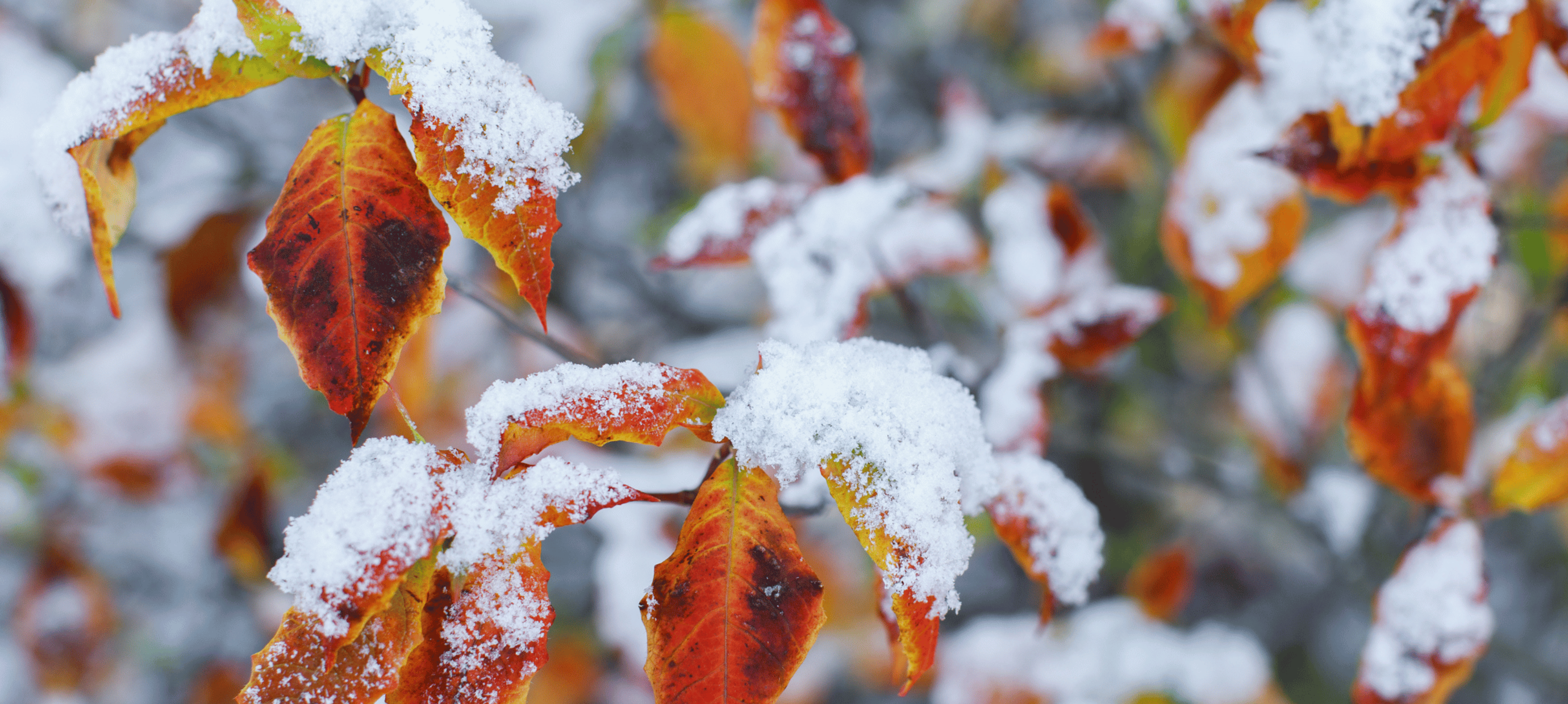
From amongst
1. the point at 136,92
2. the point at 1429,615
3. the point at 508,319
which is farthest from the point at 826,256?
the point at 1429,615

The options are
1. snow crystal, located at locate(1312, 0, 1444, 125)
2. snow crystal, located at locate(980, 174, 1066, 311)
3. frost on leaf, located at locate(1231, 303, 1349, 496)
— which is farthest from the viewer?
frost on leaf, located at locate(1231, 303, 1349, 496)

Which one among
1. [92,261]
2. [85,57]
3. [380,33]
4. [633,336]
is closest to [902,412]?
[380,33]

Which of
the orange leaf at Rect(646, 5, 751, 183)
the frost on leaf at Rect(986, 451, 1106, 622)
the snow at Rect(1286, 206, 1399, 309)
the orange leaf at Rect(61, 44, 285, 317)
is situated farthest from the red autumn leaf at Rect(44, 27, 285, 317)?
the snow at Rect(1286, 206, 1399, 309)

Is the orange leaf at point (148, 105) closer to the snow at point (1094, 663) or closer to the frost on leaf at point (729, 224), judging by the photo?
the frost on leaf at point (729, 224)

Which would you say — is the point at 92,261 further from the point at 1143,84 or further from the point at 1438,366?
the point at 1438,366

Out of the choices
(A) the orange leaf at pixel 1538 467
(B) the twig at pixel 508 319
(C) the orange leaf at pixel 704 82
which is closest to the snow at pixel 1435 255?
(A) the orange leaf at pixel 1538 467

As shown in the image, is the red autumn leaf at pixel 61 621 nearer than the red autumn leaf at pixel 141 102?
No

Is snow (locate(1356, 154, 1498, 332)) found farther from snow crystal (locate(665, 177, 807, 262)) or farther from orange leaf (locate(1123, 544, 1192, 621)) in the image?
orange leaf (locate(1123, 544, 1192, 621))

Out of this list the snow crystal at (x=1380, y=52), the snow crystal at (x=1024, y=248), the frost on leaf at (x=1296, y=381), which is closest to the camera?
the snow crystal at (x=1380, y=52)
